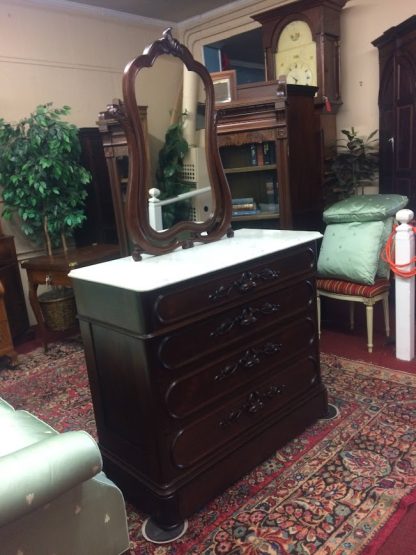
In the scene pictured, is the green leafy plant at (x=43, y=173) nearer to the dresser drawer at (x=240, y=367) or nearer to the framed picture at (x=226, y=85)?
the framed picture at (x=226, y=85)

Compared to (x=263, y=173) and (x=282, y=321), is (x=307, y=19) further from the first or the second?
(x=282, y=321)

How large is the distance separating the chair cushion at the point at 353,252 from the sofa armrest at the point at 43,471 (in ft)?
7.04

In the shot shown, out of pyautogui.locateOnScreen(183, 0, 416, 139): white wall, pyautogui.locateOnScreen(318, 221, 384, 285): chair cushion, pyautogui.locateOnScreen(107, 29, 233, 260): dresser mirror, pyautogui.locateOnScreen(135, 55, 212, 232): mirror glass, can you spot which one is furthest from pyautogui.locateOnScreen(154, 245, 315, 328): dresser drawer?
pyautogui.locateOnScreen(183, 0, 416, 139): white wall

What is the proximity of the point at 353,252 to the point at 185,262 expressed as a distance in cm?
153

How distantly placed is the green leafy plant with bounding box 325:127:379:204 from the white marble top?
1.92 m

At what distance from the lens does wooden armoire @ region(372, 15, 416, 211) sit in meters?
3.29

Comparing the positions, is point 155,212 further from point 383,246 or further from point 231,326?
point 383,246

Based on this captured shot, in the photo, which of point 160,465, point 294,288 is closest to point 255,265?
point 294,288

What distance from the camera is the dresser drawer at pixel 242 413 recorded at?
5.42ft

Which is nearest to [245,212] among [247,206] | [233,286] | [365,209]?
[247,206]

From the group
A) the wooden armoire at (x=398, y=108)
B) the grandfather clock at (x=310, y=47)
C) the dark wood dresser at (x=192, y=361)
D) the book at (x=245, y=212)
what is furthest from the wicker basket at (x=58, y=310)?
the wooden armoire at (x=398, y=108)

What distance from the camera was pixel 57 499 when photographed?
121 centimetres

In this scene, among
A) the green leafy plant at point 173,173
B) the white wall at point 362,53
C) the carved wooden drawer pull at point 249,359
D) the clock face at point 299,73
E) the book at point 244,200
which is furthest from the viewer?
the clock face at point 299,73

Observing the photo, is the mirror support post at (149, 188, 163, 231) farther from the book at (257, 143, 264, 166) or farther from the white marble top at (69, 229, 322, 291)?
the book at (257, 143, 264, 166)
